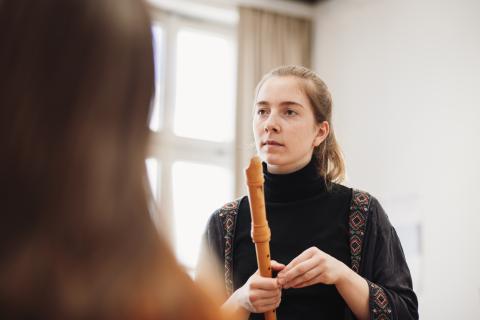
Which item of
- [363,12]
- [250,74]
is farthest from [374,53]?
[250,74]

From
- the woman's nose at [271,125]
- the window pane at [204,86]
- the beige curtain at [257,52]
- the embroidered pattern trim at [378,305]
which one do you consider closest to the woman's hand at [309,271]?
the embroidered pattern trim at [378,305]

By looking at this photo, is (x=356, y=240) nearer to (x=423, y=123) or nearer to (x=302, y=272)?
(x=302, y=272)

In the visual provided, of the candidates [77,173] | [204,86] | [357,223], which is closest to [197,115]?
[204,86]

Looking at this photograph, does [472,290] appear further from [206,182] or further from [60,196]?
[60,196]

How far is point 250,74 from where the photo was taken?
435 cm

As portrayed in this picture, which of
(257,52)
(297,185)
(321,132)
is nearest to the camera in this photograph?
(297,185)

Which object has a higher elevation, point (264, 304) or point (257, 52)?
point (257, 52)

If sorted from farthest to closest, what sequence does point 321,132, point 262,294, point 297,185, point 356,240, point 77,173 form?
1. point 321,132
2. point 297,185
3. point 356,240
4. point 262,294
5. point 77,173

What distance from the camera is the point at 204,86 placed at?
464 cm

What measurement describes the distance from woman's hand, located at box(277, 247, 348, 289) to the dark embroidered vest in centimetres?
13

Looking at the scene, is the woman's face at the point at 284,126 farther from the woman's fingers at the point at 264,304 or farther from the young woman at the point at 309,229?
the woman's fingers at the point at 264,304

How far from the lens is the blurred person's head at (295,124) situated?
159 centimetres

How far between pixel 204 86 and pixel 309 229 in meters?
3.20

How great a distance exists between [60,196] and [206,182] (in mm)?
4011
